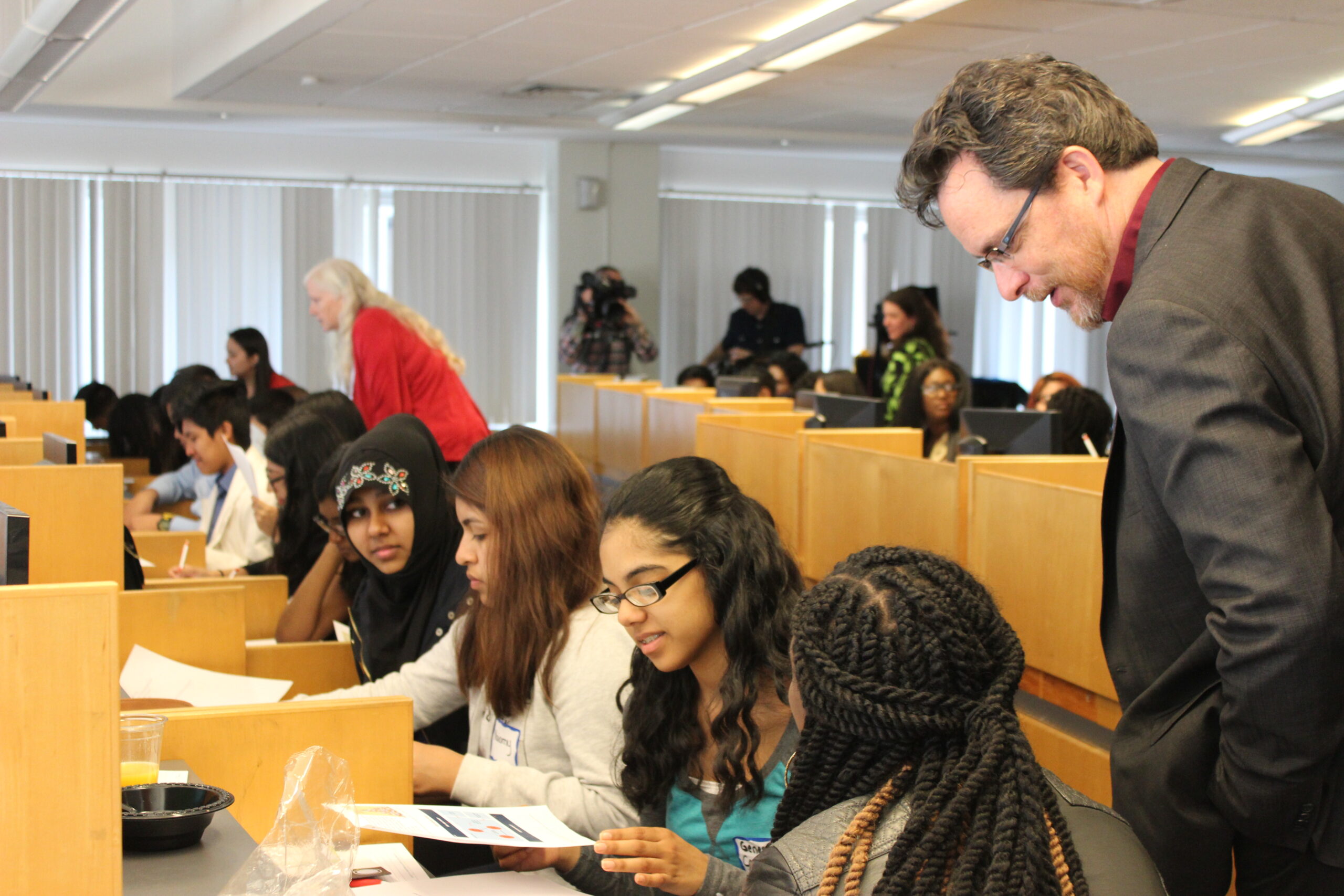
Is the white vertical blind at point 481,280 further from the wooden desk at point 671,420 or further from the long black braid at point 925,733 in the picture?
the long black braid at point 925,733

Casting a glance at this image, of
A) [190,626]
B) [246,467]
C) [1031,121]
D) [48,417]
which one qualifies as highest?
[1031,121]

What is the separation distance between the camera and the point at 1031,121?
117 centimetres

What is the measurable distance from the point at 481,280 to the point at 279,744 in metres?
8.69

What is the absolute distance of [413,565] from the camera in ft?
8.42

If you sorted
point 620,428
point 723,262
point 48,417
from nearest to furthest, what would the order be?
point 48,417 → point 620,428 → point 723,262

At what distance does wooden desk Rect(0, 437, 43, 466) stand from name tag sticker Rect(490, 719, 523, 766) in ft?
4.14

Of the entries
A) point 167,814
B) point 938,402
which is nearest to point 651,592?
point 167,814

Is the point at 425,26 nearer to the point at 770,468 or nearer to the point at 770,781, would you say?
the point at 770,468

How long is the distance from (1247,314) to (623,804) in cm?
108

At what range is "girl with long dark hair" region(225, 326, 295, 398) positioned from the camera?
5.40 meters

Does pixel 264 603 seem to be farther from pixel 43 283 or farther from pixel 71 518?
pixel 43 283

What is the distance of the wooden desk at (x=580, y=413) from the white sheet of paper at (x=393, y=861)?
5.46 m

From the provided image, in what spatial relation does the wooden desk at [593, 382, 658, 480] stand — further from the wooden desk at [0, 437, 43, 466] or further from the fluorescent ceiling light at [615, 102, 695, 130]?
the wooden desk at [0, 437, 43, 466]

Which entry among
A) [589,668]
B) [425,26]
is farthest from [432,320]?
[589,668]
